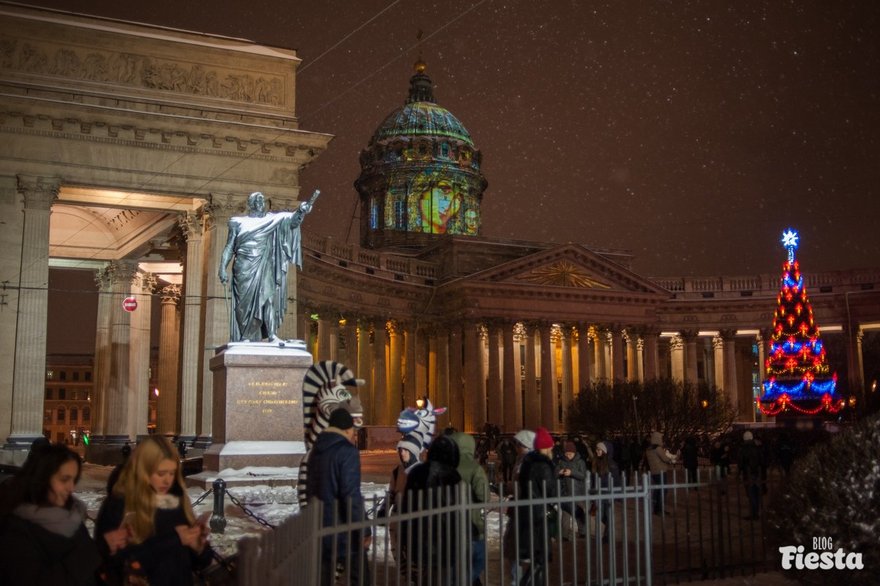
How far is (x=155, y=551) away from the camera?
5.49m

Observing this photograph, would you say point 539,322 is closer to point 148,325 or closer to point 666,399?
point 666,399

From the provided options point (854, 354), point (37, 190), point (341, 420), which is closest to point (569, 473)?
point (341, 420)

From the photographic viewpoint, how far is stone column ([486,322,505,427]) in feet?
199

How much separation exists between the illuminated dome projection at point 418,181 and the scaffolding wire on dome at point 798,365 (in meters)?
46.0

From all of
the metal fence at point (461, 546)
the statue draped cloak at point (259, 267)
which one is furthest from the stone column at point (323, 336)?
the metal fence at point (461, 546)

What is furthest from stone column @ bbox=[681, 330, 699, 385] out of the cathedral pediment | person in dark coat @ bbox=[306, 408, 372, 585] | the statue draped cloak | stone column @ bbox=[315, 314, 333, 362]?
person in dark coat @ bbox=[306, 408, 372, 585]

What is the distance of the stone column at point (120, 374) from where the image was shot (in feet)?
114

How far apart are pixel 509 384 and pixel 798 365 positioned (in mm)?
26074

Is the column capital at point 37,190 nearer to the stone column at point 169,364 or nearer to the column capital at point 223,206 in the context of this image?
the column capital at point 223,206

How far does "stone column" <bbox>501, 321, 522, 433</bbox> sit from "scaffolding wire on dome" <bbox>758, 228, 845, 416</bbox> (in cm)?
2377

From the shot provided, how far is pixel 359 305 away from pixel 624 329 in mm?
20806

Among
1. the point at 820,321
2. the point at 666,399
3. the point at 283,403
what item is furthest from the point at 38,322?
the point at 820,321

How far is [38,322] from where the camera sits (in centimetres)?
2861

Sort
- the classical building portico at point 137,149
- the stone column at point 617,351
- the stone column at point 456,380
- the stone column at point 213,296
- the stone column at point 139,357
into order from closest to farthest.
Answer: the classical building portico at point 137,149
the stone column at point 213,296
the stone column at point 139,357
the stone column at point 456,380
the stone column at point 617,351
